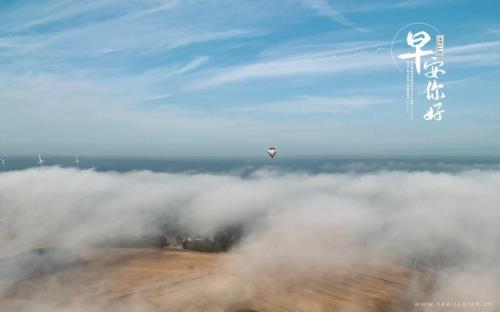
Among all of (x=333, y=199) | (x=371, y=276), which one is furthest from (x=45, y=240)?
(x=333, y=199)

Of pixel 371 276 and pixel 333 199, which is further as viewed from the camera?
pixel 333 199

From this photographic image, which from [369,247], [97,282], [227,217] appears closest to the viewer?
[97,282]

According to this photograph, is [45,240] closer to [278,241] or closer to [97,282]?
[97,282]

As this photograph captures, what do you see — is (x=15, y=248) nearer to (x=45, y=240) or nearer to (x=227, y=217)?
(x=45, y=240)

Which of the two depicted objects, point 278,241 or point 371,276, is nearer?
point 371,276

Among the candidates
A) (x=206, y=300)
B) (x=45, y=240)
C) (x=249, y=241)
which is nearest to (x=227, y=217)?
(x=249, y=241)

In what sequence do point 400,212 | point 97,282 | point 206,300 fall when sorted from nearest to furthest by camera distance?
1. point 206,300
2. point 97,282
3. point 400,212
